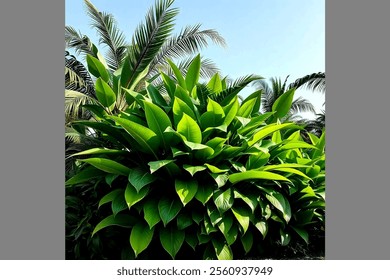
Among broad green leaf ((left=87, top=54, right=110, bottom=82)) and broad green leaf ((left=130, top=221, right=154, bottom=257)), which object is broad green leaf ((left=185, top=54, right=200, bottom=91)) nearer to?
broad green leaf ((left=87, top=54, right=110, bottom=82))

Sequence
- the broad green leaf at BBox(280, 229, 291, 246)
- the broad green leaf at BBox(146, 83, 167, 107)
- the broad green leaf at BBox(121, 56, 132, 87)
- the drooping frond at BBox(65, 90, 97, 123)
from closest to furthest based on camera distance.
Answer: the broad green leaf at BBox(280, 229, 291, 246) → the broad green leaf at BBox(146, 83, 167, 107) → the broad green leaf at BBox(121, 56, 132, 87) → the drooping frond at BBox(65, 90, 97, 123)

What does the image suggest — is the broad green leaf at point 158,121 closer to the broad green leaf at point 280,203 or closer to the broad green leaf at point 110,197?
the broad green leaf at point 110,197

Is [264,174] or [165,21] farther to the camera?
[165,21]

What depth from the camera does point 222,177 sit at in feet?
10.9

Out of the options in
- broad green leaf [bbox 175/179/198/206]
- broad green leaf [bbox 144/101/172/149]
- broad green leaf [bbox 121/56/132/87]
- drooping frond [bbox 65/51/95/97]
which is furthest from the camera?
drooping frond [bbox 65/51/95/97]

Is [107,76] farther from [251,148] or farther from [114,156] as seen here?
[251,148]

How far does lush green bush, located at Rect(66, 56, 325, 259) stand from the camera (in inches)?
129

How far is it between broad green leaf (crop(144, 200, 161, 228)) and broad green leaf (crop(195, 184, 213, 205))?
38cm

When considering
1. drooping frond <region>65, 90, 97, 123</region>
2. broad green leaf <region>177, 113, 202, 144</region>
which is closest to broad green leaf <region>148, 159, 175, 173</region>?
broad green leaf <region>177, 113, 202, 144</region>

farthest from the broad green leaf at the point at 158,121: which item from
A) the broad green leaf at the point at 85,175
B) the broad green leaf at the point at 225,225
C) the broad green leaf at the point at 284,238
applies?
the broad green leaf at the point at 284,238

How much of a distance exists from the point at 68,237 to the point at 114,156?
0.92 meters

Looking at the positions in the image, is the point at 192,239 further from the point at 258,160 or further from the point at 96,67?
the point at 96,67
